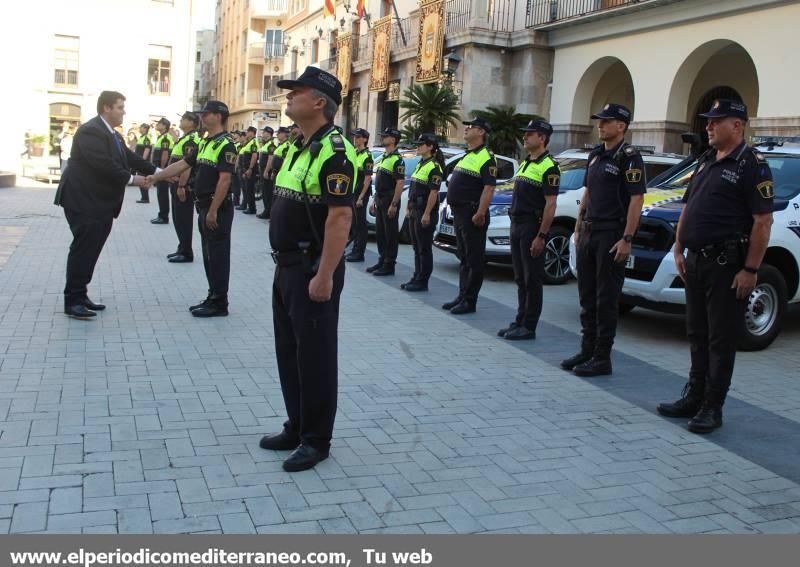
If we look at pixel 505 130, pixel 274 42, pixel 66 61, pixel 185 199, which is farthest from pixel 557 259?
pixel 274 42

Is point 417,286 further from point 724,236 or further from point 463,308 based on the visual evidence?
point 724,236

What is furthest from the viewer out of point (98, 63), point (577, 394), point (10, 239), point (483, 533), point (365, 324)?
point (98, 63)

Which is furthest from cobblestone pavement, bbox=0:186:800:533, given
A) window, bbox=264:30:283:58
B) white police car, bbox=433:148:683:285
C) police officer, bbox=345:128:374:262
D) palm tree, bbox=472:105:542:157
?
window, bbox=264:30:283:58

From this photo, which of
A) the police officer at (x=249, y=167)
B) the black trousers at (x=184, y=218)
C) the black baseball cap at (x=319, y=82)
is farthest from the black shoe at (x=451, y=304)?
the police officer at (x=249, y=167)

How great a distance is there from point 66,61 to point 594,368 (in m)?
45.4

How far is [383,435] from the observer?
497 centimetres

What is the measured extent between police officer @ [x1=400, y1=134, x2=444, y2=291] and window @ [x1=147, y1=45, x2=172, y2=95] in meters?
40.3

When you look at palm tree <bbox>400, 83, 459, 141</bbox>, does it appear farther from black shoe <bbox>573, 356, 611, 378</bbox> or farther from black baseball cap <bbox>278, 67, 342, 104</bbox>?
black baseball cap <bbox>278, 67, 342, 104</bbox>

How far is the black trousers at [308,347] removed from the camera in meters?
4.30

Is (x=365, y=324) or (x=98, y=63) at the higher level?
(x=98, y=63)

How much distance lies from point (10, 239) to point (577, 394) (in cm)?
983

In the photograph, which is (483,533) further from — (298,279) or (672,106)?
(672,106)

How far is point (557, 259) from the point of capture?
36.7 feet
